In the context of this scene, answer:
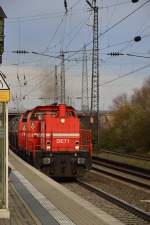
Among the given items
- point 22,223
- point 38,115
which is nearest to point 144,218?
point 22,223

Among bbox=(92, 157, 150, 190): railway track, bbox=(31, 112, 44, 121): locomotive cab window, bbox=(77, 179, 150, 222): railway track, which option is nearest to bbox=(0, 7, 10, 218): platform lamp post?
bbox=(77, 179, 150, 222): railway track

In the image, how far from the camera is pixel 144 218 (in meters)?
11.9

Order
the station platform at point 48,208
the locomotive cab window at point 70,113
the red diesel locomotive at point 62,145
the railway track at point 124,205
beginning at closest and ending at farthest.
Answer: the station platform at point 48,208 < the railway track at point 124,205 < the red diesel locomotive at point 62,145 < the locomotive cab window at point 70,113

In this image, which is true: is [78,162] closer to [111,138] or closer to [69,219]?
[69,219]

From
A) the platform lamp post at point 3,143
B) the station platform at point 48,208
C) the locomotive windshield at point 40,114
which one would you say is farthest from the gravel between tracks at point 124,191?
the platform lamp post at point 3,143

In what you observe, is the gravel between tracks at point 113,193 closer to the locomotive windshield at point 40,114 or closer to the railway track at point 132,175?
the railway track at point 132,175

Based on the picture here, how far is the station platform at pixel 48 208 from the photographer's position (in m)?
9.62

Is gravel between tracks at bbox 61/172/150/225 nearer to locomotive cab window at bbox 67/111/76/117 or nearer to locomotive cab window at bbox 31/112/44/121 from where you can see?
locomotive cab window at bbox 67/111/76/117

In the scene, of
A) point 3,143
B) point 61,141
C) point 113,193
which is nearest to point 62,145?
point 61,141

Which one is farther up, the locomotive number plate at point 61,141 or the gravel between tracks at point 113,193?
the locomotive number plate at point 61,141

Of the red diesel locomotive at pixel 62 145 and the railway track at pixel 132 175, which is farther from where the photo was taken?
the red diesel locomotive at pixel 62 145

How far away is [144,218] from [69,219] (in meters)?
2.63

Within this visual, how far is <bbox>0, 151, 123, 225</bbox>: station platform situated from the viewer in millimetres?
9625

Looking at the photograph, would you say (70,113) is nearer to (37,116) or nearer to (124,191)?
(37,116)
